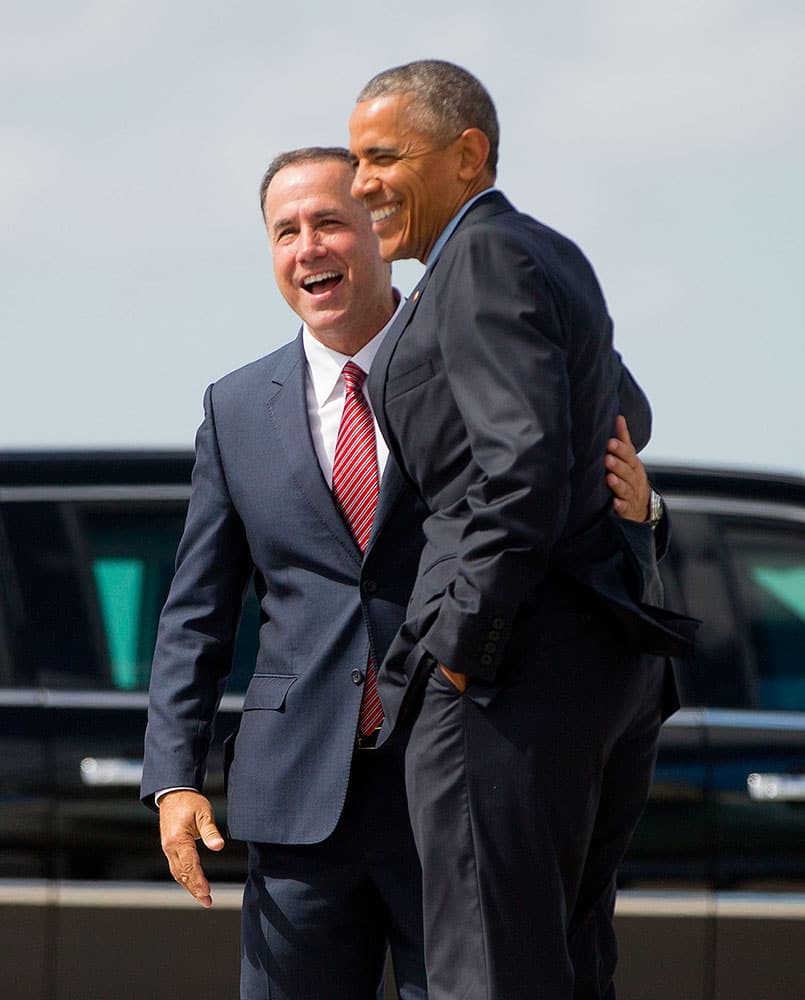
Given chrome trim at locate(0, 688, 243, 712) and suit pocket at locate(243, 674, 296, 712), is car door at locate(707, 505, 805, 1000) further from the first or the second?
suit pocket at locate(243, 674, 296, 712)

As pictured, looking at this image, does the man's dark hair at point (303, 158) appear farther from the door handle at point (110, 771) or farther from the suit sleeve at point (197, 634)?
the door handle at point (110, 771)

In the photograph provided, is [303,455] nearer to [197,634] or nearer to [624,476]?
[197,634]

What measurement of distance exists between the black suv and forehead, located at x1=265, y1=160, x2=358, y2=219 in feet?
4.49

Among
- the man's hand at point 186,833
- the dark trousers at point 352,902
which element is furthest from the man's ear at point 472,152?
the man's hand at point 186,833

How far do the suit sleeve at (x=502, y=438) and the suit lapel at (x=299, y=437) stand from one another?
69 centimetres

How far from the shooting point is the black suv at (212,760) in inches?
166

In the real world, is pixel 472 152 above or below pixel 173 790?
above

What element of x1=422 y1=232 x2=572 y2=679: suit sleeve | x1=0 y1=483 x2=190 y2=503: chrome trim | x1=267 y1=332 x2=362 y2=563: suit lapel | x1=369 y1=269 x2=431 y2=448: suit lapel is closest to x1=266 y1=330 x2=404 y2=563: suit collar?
x1=267 y1=332 x2=362 y2=563: suit lapel

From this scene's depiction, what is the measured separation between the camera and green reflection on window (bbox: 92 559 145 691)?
14.4ft

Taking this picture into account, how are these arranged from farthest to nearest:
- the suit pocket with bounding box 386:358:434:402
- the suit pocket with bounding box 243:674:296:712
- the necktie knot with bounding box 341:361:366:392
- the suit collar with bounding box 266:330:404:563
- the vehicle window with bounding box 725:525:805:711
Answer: the vehicle window with bounding box 725:525:805:711
the necktie knot with bounding box 341:361:366:392
the suit pocket with bounding box 243:674:296:712
the suit collar with bounding box 266:330:404:563
the suit pocket with bounding box 386:358:434:402

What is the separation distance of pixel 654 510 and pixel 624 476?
0.20 m

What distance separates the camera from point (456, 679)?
2.30 metres

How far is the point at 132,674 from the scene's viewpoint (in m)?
4.36

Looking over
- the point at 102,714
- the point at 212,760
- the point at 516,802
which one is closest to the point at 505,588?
the point at 516,802
